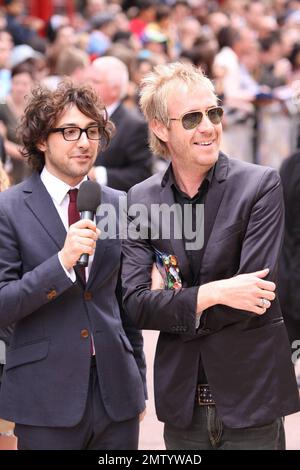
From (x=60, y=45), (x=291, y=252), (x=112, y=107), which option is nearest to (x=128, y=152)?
(x=112, y=107)

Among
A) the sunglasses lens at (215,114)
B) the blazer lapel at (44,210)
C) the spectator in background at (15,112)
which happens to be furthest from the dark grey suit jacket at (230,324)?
the spectator in background at (15,112)

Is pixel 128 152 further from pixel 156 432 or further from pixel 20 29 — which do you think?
pixel 20 29

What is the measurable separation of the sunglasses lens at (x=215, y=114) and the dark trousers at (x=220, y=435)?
1.11 metres

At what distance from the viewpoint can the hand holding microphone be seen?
357cm

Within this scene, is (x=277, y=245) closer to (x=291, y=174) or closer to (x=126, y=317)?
(x=126, y=317)

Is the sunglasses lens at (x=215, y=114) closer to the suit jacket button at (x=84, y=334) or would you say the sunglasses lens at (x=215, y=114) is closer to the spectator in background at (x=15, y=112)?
the suit jacket button at (x=84, y=334)

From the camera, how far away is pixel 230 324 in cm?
366

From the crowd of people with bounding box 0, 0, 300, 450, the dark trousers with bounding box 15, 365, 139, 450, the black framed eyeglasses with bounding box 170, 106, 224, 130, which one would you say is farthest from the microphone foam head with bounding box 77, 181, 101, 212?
the dark trousers with bounding box 15, 365, 139, 450

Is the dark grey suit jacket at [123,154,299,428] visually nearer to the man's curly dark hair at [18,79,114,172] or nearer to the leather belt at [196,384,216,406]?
the leather belt at [196,384,216,406]

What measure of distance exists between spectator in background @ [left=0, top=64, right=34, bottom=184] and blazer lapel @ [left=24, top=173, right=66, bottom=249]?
5135 mm

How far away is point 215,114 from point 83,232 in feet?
2.38

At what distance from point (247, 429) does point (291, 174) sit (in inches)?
118

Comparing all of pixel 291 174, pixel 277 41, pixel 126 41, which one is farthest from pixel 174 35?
pixel 291 174

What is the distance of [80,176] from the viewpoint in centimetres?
400
